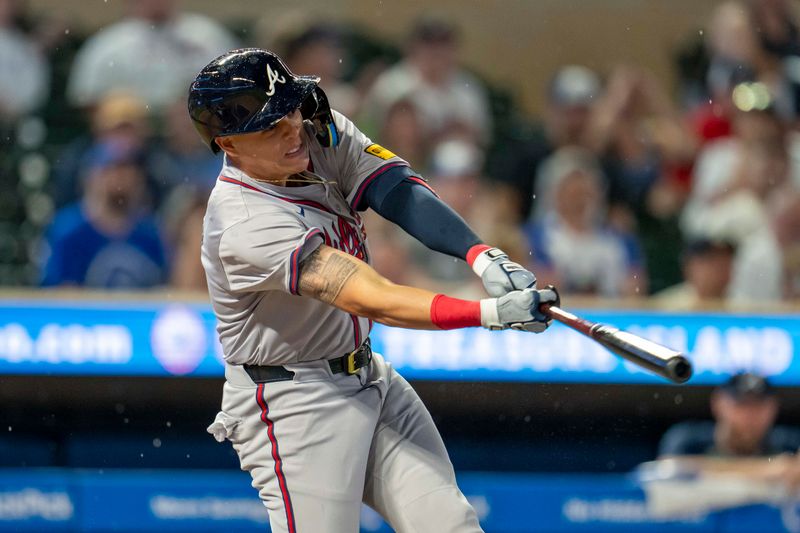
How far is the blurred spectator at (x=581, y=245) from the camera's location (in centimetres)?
517

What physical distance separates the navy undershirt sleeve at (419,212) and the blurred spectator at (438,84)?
270 cm

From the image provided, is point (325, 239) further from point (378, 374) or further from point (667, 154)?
point (667, 154)

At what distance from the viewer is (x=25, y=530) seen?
498cm

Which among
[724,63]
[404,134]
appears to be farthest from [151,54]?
[724,63]

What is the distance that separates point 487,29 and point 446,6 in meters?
0.27

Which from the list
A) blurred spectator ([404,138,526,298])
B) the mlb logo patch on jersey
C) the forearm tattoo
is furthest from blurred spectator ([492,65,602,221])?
the forearm tattoo

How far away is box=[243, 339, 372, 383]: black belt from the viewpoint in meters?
2.86

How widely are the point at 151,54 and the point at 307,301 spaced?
307 centimetres

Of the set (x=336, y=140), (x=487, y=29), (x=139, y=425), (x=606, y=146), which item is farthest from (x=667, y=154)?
(x=336, y=140)

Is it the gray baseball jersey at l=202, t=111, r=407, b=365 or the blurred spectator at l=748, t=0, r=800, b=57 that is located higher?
the blurred spectator at l=748, t=0, r=800, b=57

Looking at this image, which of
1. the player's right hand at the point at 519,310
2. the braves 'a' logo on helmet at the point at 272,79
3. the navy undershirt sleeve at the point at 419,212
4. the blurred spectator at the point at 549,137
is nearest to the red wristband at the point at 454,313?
the player's right hand at the point at 519,310

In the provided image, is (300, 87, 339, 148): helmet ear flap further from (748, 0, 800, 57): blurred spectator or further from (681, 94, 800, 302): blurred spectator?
(748, 0, 800, 57): blurred spectator

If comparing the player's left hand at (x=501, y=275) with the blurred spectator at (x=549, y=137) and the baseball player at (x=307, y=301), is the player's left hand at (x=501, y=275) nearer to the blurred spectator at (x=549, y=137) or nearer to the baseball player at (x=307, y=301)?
the baseball player at (x=307, y=301)

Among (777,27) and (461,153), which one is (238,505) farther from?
(777,27)
